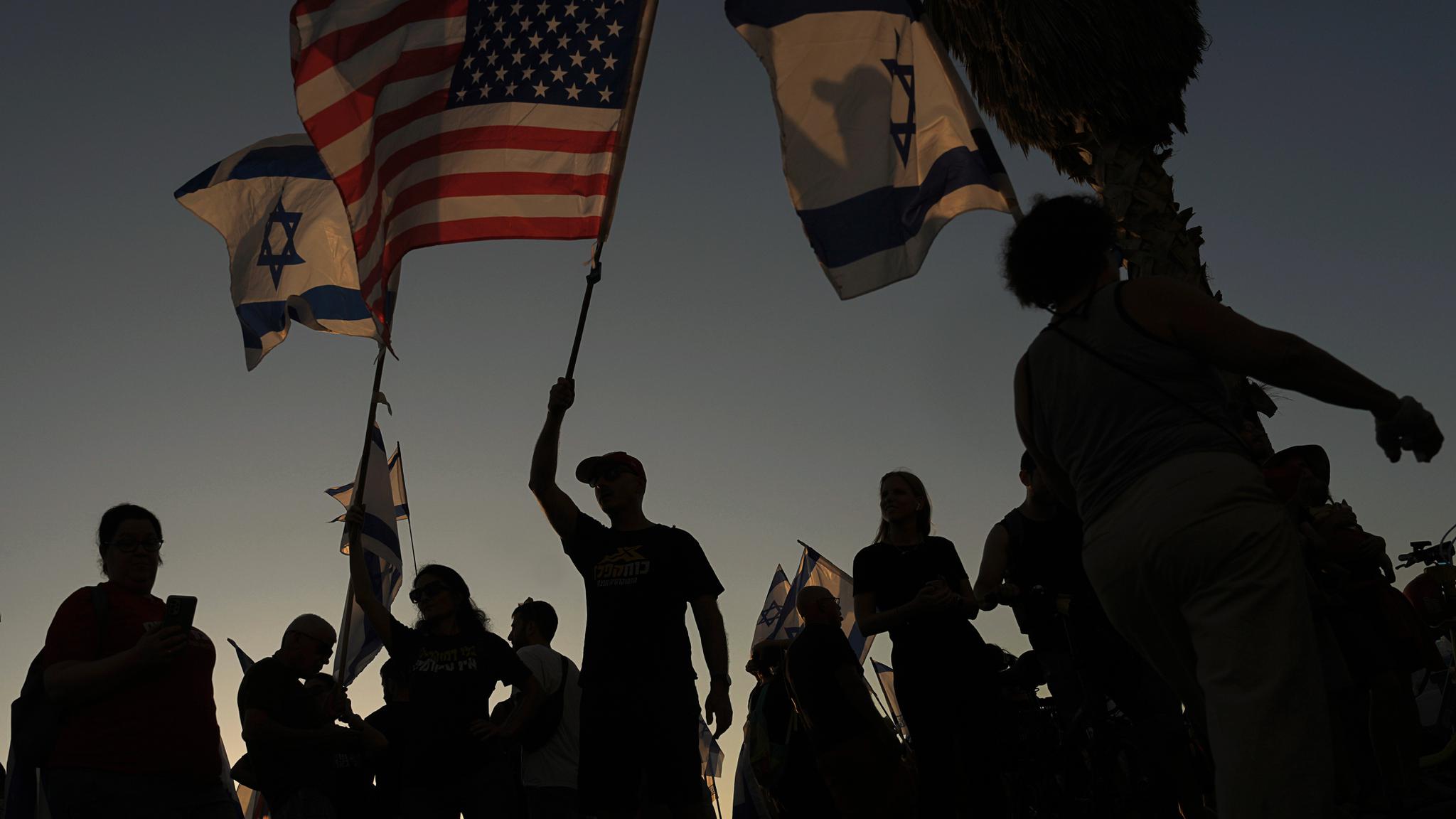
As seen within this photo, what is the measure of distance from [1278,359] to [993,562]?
11.0 ft

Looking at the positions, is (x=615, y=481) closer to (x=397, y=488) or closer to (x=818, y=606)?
(x=818, y=606)

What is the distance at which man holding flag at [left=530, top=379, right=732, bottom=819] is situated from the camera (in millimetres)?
5477

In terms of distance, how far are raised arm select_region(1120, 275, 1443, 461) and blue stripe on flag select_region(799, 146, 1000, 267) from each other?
3.05m

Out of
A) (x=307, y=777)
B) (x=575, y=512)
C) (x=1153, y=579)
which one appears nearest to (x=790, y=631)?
(x=307, y=777)

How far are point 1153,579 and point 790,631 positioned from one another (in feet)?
46.9

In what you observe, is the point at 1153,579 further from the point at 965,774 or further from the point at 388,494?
the point at 388,494

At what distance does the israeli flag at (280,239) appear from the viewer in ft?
32.9

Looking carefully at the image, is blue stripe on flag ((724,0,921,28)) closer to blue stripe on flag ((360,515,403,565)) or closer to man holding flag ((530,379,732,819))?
man holding flag ((530,379,732,819))

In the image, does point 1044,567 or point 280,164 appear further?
point 280,164

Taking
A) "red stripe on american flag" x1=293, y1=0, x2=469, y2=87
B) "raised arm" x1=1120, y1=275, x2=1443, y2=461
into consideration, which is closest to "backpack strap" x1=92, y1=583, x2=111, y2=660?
"red stripe on american flag" x1=293, y1=0, x2=469, y2=87

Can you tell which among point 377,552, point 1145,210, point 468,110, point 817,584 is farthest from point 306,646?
point 817,584

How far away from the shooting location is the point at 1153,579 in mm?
3127

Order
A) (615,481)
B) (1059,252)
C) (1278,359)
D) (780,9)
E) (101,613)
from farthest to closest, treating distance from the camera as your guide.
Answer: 1. (780,9)
2. (615,481)
3. (101,613)
4. (1059,252)
5. (1278,359)

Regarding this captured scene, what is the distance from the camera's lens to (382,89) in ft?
23.5
